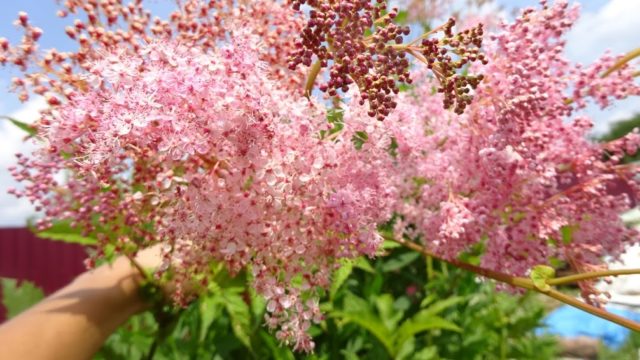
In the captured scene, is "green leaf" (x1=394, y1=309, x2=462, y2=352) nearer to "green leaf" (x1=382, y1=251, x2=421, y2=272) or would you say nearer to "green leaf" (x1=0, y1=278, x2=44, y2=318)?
"green leaf" (x1=382, y1=251, x2=421, y2=272)

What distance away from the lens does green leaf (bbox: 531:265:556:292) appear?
0.80 meters

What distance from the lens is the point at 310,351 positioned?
826 mm

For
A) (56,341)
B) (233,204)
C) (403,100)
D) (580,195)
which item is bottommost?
(56,341)

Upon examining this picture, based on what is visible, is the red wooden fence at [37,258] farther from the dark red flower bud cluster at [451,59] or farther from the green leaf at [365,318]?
the dark red flower bud cluster at [451,59]

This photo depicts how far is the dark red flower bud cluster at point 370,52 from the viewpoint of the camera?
69 centimetres

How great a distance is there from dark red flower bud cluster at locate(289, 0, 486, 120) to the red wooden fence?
8716 mm

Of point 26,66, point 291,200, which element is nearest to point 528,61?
point 291,200

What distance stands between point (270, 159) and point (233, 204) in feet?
0.24

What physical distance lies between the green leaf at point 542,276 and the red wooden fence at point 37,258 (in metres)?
8.70

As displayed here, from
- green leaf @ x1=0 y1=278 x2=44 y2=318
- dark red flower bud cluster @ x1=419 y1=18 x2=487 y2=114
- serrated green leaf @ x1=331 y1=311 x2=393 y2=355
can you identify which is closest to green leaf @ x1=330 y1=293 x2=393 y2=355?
serrated green leaf @ x1=331 y1=311 x2=393 y2=355

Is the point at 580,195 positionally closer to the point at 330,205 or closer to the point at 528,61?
the point at 528,61

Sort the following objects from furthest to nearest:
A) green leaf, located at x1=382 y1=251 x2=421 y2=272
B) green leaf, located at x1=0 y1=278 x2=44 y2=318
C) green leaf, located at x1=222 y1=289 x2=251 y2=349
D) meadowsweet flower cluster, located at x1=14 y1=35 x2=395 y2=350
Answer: green leaf, located at x1=0 y1=278 x2=44 y2=318, green leaf, located at x1=382 y1=251 x2=421 y2=272, green leaf, located at x1=222 y1=289 x2=251 y2=349, meadowsweet flower cluster, located at x1=14 y1=35 x2=395 y2=350

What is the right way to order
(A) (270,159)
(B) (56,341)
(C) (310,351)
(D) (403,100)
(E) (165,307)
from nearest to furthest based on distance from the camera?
(A) (270,159), (C) (310,351), (D) (403,100), (B) (56,341), (E) (165,307)

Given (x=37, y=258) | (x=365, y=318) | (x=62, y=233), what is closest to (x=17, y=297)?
(x=62, y=233)
